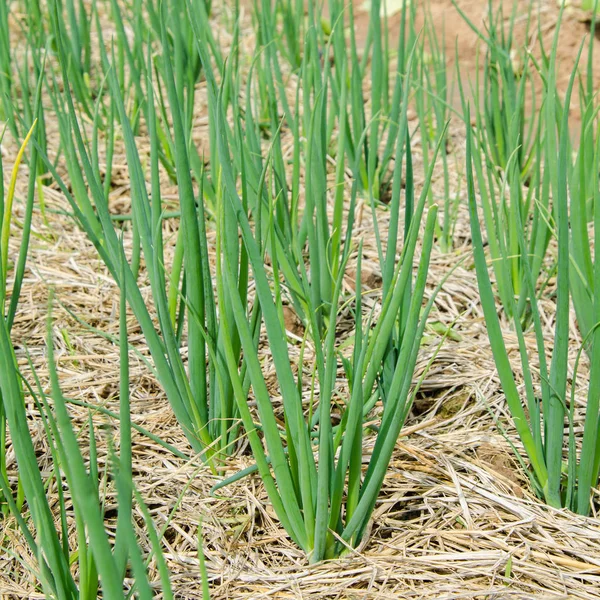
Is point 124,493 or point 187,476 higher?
point 124,493

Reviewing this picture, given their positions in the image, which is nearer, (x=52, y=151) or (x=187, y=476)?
(x=187, y=476)

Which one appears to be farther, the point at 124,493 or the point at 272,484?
the point at 272,484

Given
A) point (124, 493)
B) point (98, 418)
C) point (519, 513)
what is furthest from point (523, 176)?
point (124, 493)

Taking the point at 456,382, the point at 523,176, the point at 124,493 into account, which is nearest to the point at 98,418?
the point at 456,382

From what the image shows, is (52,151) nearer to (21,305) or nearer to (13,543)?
(21,305)

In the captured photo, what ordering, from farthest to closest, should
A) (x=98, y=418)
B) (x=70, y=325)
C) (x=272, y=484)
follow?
(x=70, y=325), (x=98, y=418), (x=272, y=484)

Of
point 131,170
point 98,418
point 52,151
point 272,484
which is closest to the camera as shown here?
point 272,484

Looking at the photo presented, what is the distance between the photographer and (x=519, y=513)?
3.50ft

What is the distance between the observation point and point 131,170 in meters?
1.09

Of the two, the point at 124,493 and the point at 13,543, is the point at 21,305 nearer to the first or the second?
the point at 13,543

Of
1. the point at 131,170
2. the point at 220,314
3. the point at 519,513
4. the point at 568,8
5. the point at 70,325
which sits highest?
the point at 568,8

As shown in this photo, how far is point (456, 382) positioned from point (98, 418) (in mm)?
597

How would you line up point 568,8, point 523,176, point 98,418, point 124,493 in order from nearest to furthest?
point 124,493 < point 98,418 < point 523,176 < point 568,8

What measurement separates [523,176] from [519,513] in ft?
3.40
